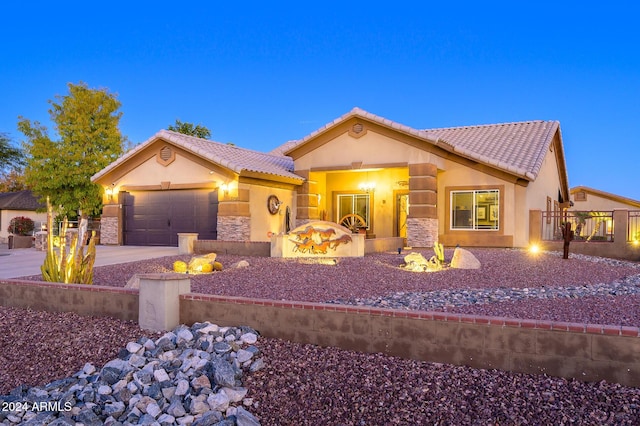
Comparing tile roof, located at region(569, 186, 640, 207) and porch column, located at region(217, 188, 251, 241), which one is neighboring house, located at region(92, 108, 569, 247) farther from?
tile roof, located at region(569, 186, 640, 207)

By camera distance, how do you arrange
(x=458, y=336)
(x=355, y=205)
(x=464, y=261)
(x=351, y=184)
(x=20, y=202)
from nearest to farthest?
(x=458, y=336) → (x=464, y=261) → (x=351, y=184) → (x=355, y=205) → (x=20, y=202)

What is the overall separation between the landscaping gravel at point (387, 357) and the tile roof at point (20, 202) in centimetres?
2779

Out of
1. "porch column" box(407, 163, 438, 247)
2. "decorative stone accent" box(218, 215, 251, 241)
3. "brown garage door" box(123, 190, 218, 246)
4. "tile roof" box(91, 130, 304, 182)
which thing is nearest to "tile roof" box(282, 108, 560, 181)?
"porch column" box(407, 163, 438, 247)

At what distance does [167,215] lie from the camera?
2036 centimetres

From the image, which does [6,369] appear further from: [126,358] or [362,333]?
[362,333]

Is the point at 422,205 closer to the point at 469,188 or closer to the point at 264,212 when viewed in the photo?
the point at 469,188

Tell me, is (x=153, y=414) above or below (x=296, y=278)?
below

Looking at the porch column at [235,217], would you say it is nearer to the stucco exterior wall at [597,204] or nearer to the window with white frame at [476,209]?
the window with white frame at [476,209]

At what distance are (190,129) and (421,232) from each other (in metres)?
24.6

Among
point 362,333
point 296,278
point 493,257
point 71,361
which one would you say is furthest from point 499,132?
point 71,361

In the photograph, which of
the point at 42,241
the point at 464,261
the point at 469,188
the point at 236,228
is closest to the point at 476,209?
the point at 469,188

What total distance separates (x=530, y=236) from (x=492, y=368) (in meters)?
13.9

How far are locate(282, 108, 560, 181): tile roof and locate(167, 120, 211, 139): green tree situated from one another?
62.8 feet

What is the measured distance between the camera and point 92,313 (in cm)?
742
